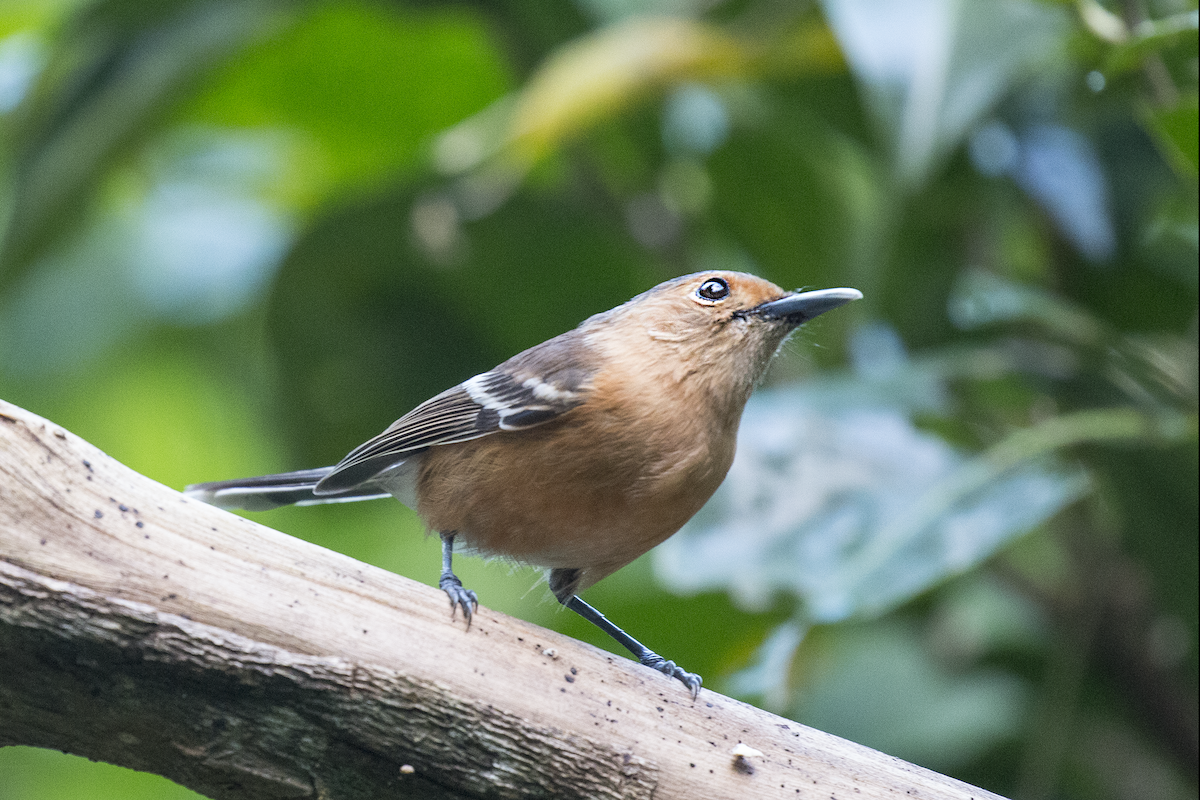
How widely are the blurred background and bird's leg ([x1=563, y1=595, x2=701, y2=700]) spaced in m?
0.13

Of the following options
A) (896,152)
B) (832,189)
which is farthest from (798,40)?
(896,152)

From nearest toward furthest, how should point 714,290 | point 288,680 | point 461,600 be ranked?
1. point 288,680
2. point 461,600
3. point 714,290

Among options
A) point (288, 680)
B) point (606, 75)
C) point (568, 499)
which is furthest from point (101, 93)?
point (288, 680)

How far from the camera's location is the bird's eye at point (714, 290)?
2605mm

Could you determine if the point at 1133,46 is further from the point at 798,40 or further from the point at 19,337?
the point at 19,337

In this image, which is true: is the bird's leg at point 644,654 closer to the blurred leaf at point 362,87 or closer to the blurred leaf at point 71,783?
the blurred leaf at point 362,87

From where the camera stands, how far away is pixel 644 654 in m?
2.51

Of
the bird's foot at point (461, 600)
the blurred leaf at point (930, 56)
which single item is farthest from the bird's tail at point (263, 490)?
the blurred leaf at point (930, 56)

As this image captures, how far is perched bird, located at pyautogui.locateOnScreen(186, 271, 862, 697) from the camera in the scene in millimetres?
2281

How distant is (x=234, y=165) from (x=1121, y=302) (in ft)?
14.4

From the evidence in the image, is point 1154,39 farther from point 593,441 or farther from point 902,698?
point 902,698

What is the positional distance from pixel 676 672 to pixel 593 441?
0.52 metres

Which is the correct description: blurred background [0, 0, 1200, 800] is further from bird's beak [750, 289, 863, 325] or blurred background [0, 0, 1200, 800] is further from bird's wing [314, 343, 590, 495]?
bird's beak [750, 289, 863, 325]

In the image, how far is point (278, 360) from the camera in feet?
14.0
